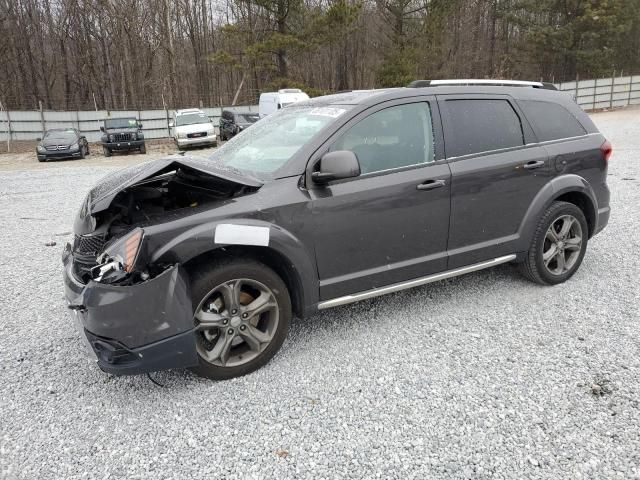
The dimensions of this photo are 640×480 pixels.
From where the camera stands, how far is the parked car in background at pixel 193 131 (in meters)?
20.6

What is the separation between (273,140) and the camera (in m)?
3.72

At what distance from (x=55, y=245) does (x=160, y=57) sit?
34.1m

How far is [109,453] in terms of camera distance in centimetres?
245

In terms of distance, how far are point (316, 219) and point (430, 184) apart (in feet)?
3.10

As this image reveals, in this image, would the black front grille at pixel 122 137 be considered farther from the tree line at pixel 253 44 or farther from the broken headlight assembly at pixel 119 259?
the broken headlight assembly at pixel 119 259

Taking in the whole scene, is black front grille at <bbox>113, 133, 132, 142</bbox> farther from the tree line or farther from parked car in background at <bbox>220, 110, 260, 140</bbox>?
the tree line

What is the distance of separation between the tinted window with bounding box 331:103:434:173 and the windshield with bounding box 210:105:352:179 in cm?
20

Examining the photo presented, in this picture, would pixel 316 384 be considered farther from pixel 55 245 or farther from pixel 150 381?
pixel 55 245

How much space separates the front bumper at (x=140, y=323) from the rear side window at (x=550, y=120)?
10.6ft

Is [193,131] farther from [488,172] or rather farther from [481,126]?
[488,172]

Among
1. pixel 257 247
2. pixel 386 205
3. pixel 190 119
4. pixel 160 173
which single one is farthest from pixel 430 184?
pixel 190 119

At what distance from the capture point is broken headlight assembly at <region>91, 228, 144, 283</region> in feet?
8.76

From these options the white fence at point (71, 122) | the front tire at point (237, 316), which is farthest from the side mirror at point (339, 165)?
the white fence at point (71, 122)

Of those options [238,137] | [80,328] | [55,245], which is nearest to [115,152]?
[55,245]
